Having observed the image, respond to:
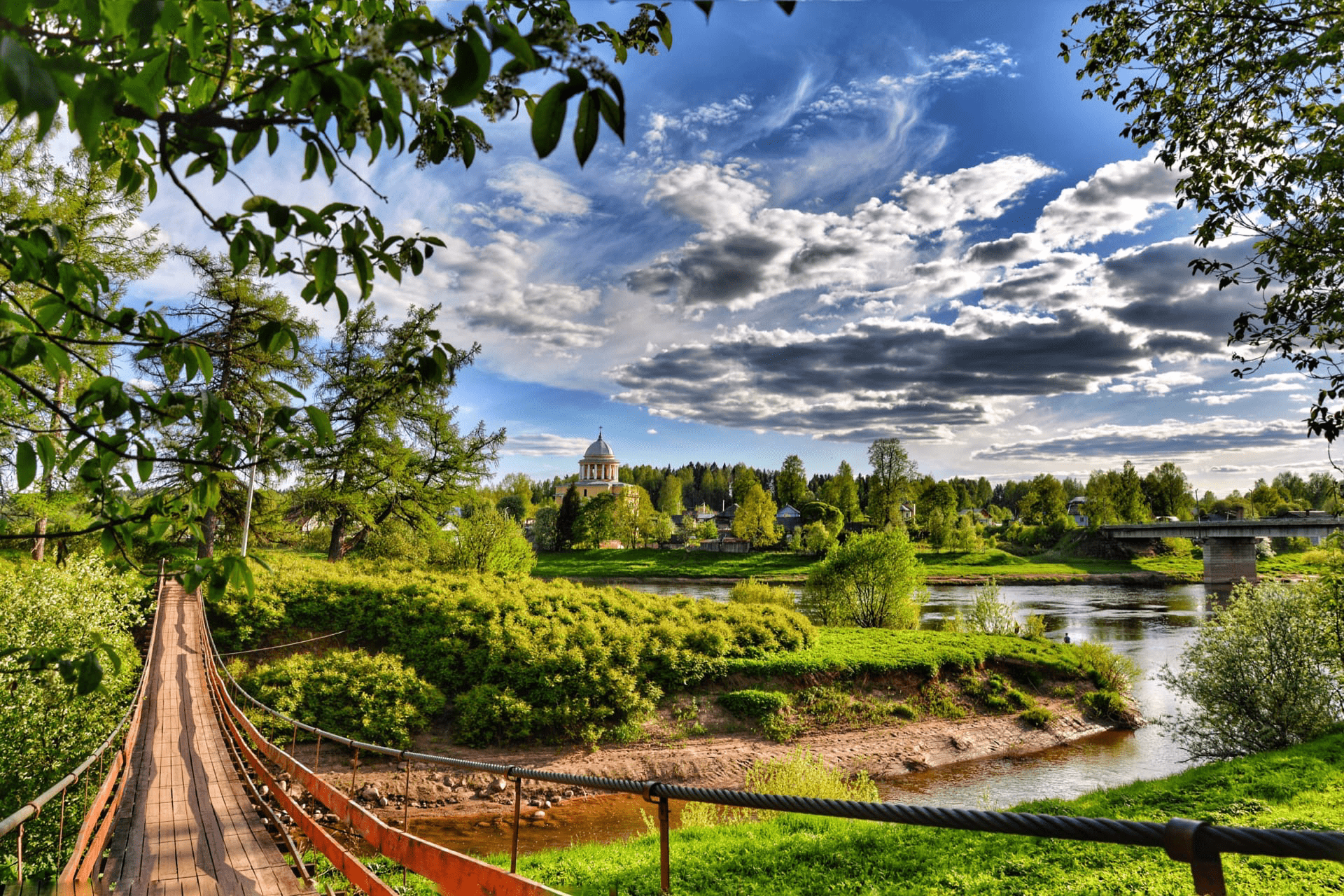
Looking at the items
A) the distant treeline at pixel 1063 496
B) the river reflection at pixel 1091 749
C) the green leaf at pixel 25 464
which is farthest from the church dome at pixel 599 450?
the green leaf at pixel 25 464

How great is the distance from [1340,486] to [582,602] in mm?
18462

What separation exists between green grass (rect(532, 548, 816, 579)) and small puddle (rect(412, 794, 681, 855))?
140 feet

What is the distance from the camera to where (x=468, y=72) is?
1224 mm

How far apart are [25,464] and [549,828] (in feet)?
42.5

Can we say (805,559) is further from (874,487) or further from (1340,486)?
(1340,486)

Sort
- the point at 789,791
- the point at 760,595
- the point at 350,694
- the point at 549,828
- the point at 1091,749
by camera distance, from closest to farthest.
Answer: the point at 789,791, the point at 549,828, the point at 350,694, the point at 1091,749, the point at 760,595

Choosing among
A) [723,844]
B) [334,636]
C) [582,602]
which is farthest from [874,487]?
[723,844]

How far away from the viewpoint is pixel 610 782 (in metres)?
2.99

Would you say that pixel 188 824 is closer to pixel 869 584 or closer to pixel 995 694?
pixel 995 694

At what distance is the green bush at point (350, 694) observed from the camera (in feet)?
49.0

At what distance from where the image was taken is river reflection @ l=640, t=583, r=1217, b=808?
14797 mm

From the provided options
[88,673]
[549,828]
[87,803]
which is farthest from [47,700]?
[88,673]

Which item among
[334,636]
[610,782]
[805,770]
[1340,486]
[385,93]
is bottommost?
[805,770]

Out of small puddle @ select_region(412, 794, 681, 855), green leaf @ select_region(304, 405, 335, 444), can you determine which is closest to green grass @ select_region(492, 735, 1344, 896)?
small puddle @ select_region(412, 794, 681, 855)
